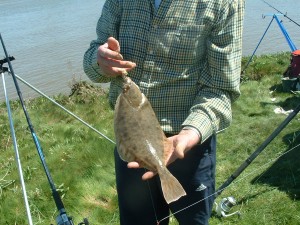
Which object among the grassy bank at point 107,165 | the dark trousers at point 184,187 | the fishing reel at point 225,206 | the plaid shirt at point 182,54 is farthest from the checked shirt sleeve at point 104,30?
the fishing reel at point 225,206

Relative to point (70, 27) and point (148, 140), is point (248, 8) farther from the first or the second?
point (148, 140)

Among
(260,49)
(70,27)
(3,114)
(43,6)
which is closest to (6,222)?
(3,114)

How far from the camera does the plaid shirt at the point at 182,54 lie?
6.37 ft

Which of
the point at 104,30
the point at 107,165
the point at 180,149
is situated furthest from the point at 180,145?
the point at 107,165

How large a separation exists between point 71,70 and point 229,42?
9.32 meters

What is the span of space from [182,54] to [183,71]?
3.2 inches

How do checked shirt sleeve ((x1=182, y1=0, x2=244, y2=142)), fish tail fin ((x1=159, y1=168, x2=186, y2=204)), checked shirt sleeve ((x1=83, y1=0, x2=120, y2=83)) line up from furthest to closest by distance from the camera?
1. checked shirt sleeve ((x1=83, y1=0, x2=120, y2=83))
2. checked shirt sleeve ((x1=182, y1=0, x2=244, y2=142))
3. fish tail fin ((x1=159, y1=168, x2=186, y2=204))

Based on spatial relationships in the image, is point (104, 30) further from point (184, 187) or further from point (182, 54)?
point (184, 187)

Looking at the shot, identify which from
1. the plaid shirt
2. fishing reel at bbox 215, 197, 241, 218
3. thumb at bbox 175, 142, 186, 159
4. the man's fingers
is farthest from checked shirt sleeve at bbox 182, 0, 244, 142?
fishing reel at bbox 215, 197, 241, 218

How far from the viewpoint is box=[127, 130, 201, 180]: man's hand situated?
1.69 metres

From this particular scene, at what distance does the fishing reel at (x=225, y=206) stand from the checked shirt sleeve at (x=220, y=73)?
1.70 meters

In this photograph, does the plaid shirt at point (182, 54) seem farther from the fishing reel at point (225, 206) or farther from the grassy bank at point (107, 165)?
the fishing reel at point (225, 206)

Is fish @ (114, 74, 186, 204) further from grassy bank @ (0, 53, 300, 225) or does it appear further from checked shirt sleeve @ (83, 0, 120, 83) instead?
grassy bank @ (0, 53, 300, 225)

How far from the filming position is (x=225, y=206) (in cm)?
358
